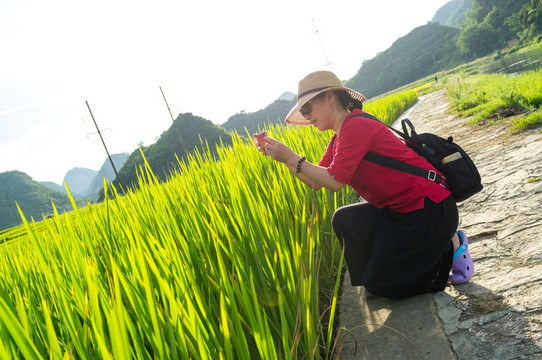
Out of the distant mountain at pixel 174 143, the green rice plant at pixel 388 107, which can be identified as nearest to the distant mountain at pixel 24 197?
the distant mountain at pixel 174 143

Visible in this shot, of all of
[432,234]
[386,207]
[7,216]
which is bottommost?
[432,234]

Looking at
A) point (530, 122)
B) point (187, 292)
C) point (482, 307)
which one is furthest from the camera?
point (530, 122)

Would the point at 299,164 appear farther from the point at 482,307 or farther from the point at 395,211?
the point at 482,307

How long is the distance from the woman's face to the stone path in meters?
0.87

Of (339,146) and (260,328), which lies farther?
(339,146)

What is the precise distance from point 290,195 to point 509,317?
1.05m

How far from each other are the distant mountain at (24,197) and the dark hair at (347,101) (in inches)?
3195

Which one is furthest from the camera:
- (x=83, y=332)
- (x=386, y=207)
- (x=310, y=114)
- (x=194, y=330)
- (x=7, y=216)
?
(x=7, y=216)

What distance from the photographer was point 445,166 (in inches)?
64.6

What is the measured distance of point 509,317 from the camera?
1166 mm

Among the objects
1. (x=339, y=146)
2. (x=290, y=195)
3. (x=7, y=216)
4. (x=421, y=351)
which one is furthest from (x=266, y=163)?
(x=7, y=216)

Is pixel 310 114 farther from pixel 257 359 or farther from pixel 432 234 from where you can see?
pixel 257 359

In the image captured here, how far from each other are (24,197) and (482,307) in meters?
117

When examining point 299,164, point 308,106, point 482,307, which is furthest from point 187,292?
point 308,106
